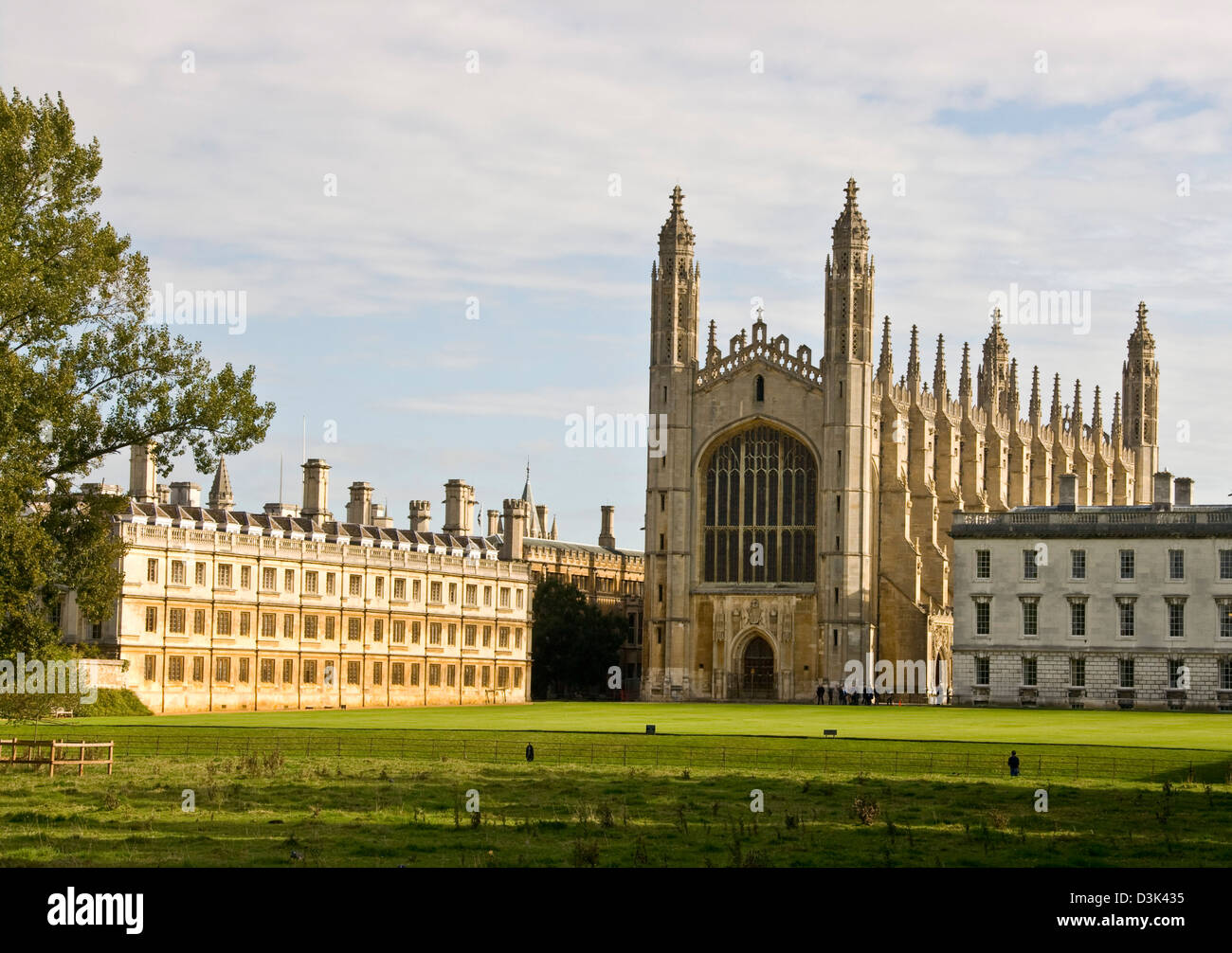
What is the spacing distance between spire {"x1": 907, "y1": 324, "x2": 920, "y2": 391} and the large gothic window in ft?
29.6

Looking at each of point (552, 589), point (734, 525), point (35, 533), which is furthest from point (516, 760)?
point (552, 589)

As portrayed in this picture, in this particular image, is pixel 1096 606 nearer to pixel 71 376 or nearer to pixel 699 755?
pixel 699 755

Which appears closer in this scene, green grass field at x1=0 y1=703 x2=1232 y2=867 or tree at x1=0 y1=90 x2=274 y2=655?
green grass field at x1=0 y1=703 x2=1232 y2=867

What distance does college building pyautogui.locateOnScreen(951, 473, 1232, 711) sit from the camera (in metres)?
78.3

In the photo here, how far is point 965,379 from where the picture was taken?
109m

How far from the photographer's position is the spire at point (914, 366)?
102m

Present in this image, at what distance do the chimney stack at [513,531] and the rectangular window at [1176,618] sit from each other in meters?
35.5

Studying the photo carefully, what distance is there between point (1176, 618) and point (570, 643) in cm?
3627

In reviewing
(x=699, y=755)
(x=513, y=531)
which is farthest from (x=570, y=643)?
(x=699, y=755)

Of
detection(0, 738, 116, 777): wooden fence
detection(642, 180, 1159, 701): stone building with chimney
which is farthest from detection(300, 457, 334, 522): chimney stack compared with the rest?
detection(0, 738, 116, 777): wooden fence

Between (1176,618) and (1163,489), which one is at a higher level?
(1163,489)

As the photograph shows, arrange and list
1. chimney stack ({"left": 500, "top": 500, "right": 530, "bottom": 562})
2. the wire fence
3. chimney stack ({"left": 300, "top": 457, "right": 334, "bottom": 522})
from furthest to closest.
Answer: chimney stack ({"left": 500, "top": 500, "right": 530, "bottom": 562}) < chimney stack ({"left": 300, "top": 457, "right": 334, "bottom": 522}) < the wire fence

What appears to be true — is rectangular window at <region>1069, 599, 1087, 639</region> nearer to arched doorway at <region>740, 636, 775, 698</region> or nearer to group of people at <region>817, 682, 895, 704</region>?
group of people at <region>817, 682, 895, 704</region>

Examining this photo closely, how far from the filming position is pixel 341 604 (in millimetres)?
83562
